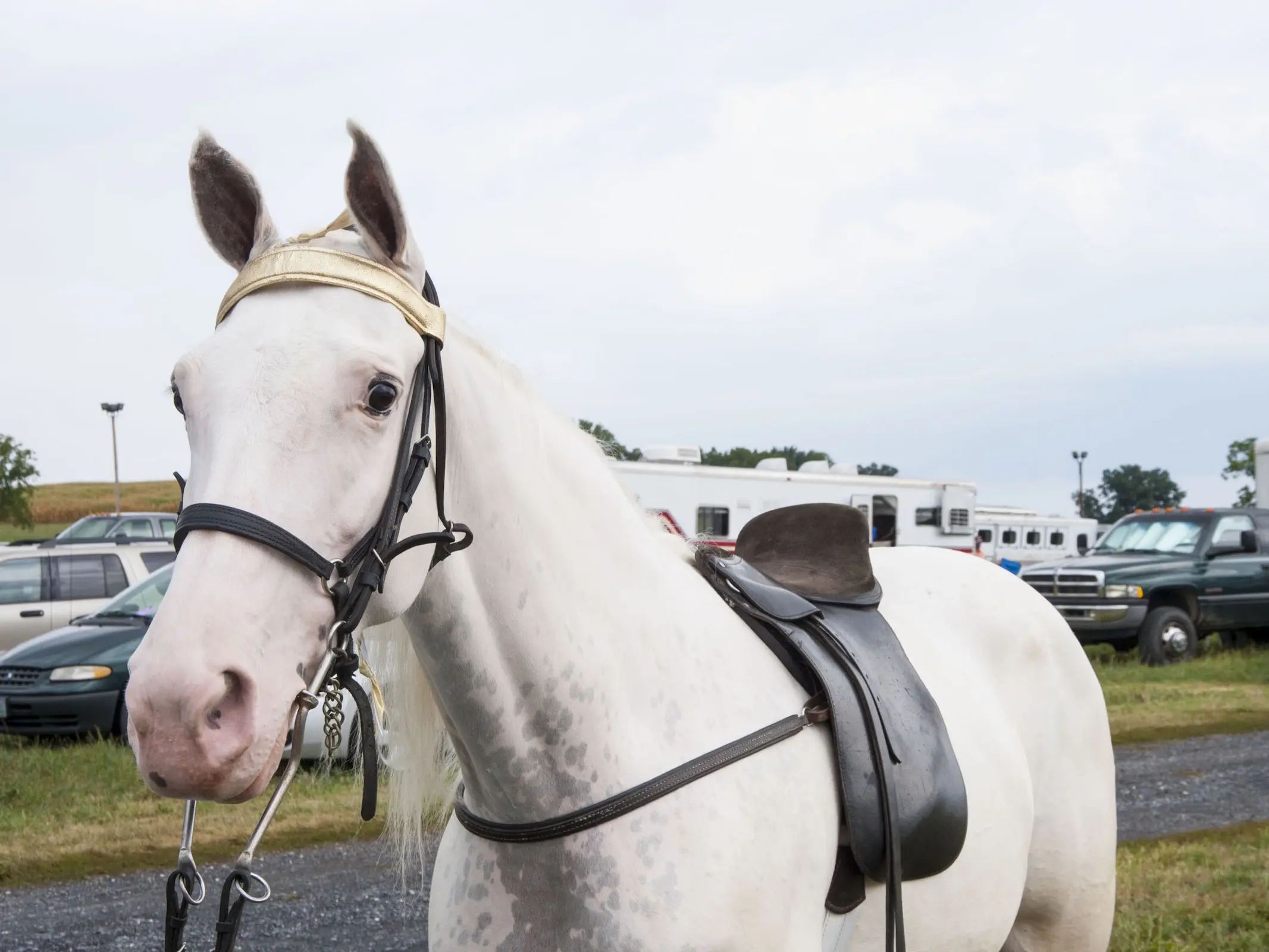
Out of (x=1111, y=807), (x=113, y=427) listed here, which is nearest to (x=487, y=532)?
(x=1111, y=807)

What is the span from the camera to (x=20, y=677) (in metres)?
9.48

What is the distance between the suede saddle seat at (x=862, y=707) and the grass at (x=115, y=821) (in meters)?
3.86

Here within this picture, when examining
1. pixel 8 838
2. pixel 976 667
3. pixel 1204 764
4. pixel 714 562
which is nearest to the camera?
pixel 714 562

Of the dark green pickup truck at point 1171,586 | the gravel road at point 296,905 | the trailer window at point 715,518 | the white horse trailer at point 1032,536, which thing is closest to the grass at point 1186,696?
the dark green pickup truck at point 1171,586

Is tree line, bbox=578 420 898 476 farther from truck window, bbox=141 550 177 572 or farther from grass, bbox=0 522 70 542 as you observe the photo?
grass, bbox=0 522 70 542

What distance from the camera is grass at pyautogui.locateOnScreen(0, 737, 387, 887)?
628 cm

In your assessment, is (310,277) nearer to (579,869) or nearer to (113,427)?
(579,869)

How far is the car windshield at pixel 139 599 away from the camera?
402 inches

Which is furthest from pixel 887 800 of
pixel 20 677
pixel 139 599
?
pixel 139 599

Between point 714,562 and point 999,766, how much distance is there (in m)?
1.02

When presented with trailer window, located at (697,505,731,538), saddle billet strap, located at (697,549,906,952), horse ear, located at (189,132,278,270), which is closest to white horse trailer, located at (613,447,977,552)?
trailer window, located at (697,505,731,538)

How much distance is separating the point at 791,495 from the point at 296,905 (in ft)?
53.6

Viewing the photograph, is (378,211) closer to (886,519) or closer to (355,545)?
(355,545)

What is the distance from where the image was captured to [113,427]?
5203cm
